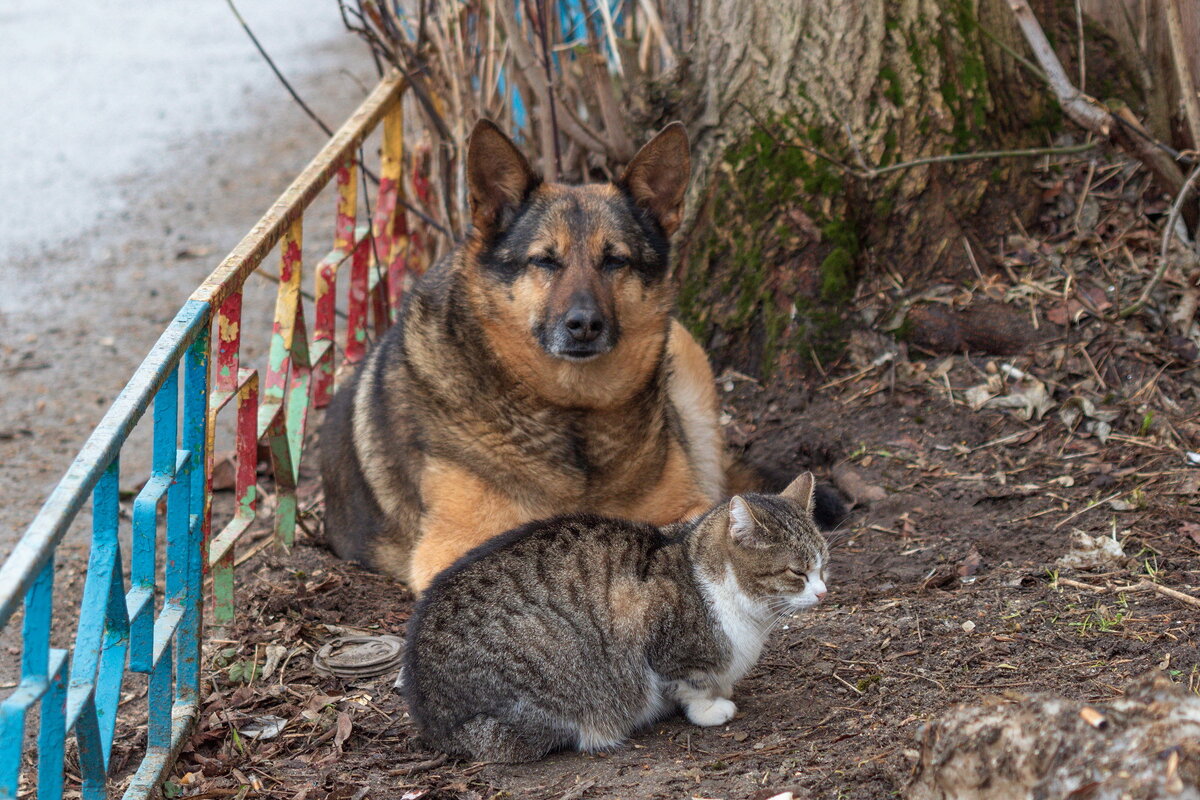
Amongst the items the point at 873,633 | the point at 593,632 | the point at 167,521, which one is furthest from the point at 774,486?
the point at 167,521

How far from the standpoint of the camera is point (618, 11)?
6246 millimetres

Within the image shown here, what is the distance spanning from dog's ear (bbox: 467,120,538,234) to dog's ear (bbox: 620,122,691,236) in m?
0.37

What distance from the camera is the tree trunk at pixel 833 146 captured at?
5.28 metres

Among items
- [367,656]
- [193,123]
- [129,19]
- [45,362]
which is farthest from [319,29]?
[367,656]

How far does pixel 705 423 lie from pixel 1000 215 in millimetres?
1729

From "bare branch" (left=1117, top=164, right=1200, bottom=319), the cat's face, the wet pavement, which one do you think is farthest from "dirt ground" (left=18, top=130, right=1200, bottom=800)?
the wet pavement

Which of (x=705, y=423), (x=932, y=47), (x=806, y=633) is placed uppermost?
(x=932, y=47)

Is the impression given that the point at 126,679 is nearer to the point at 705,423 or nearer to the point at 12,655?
the point at 12,655

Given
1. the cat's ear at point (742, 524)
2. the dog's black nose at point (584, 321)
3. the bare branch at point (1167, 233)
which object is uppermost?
the dog's black nose at point (584, 321)

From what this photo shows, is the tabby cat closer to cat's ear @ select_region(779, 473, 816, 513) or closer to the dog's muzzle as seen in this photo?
cat's ear @ select_region(779, 473, 816, 513)

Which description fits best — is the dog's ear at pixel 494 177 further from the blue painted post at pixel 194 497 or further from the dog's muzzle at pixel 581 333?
the blue painted post at pixel 194 497

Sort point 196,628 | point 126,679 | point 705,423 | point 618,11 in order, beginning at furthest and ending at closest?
point 618,11 < point 705,423 < point 126,679 < point 196,628

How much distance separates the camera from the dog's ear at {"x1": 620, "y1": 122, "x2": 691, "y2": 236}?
431 centimetres

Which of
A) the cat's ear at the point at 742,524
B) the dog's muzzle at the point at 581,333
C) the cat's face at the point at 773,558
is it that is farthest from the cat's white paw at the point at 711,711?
the dog's muzzle at the point at 581,333
